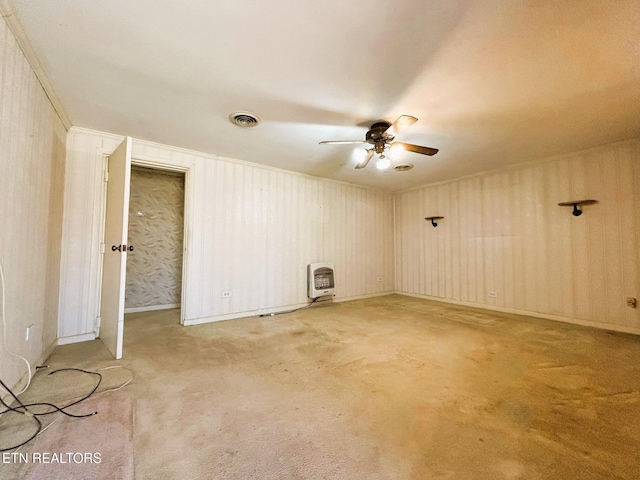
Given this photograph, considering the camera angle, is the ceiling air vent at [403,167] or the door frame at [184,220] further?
the ceiling air vent at [403,167]

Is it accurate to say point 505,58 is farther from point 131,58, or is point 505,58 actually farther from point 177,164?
point 177,164

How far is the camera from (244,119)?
101 inches

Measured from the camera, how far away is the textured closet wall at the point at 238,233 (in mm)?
2781

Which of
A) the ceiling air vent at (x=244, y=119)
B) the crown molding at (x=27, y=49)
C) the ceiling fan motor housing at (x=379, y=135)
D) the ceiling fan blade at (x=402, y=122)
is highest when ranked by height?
the ceiling air vent at (x=244, y=119)

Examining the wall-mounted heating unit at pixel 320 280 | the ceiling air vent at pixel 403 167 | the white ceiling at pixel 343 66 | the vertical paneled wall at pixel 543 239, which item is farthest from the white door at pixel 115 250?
the vertical paneled wall at pixel 543 239

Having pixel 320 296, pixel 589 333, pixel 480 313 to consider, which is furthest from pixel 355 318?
pixel 589 333

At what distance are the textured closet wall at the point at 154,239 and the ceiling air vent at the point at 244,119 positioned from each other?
8.44 feet

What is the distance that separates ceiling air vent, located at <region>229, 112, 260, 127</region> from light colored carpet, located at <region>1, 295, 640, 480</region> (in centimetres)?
229

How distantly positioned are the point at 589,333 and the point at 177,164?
18.0 feet

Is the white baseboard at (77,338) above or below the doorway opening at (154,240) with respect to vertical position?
below

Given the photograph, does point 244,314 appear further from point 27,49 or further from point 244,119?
point 27,49

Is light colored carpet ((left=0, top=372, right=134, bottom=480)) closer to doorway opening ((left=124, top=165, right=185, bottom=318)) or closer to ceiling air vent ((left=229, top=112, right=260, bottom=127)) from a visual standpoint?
ceiling air vent ((left=229, top=112, right=260, bottom=127))

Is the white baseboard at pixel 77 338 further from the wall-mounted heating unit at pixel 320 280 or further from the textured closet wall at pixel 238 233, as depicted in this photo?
the wall-mounted heating unit at pixel 320 280

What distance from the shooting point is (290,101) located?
7.34 feet
